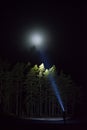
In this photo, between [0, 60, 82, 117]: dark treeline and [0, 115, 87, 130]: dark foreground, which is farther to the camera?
[0, 60, 82, 117]: dark treeline

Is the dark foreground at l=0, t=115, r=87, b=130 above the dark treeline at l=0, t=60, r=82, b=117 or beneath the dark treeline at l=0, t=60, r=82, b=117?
beneath

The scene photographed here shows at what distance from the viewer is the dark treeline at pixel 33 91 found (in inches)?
1626

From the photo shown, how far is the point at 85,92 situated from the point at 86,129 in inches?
1016

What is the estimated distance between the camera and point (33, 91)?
137ft

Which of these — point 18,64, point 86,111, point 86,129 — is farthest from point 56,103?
point 86,129

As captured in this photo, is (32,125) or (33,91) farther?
(33,91)

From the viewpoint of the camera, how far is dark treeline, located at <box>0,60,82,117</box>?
41.3 metres

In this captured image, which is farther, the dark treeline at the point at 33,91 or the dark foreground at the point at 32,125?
the dark treeline at the point at 33,91

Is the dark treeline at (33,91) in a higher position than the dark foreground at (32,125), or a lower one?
higher

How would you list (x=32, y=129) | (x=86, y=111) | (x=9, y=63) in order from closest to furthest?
(x=32, y=129) → (x=86, y=111) → (x=9, y=63)

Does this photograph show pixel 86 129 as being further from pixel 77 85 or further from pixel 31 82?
pixel 77 85

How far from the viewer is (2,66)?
43.2 metres

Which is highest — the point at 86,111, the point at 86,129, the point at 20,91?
the point at 20,91

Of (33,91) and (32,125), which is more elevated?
(33,91)
